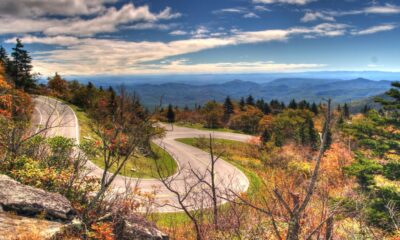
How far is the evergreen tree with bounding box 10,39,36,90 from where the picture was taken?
5472cm

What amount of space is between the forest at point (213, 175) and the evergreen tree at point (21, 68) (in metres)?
0.20

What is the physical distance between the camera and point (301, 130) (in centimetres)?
6191

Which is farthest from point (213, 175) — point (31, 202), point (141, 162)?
point (141, 162)

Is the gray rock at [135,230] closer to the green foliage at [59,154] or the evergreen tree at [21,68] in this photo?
the green foliage at [59,154]

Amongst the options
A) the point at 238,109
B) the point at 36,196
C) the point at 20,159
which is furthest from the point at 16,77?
the point at 238,109

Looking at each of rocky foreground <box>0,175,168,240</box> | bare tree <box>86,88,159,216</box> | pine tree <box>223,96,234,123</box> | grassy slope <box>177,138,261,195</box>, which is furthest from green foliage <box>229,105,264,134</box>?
rocky foreground <box>0,175,168,240</box>

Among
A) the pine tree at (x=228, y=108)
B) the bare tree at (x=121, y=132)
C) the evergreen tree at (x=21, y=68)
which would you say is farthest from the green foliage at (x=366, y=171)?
the pine tree at (x=228, y=108)

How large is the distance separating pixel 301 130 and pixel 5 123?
Result: 184ft

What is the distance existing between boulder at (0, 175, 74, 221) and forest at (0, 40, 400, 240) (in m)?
0.64

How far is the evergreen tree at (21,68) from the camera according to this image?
54.7m

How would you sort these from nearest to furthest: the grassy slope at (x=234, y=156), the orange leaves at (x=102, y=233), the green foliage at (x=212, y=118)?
1. the orange leaves at (x=102, y=233)
2. the grassy slope at (x=234, y=156)
3. the green foliage at (x=212, y=118)

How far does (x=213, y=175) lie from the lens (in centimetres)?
883

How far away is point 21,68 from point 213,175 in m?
60.6

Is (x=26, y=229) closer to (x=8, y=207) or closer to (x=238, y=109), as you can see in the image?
(x=8, y=207)
